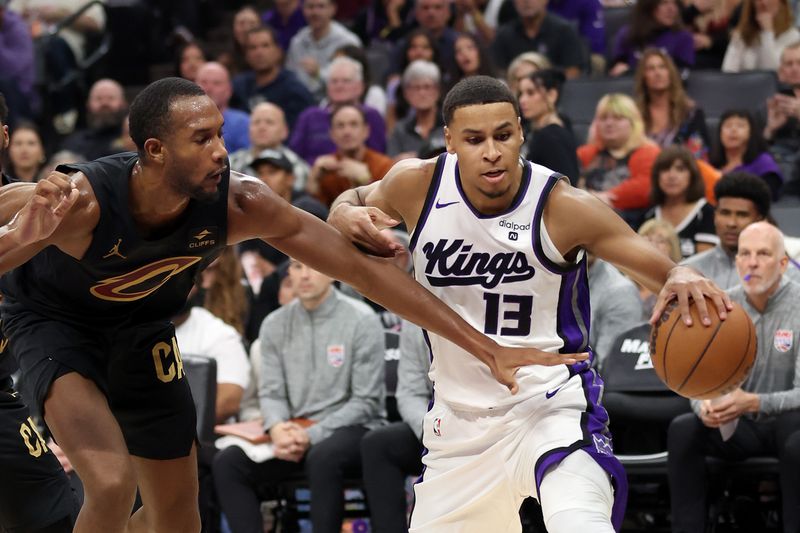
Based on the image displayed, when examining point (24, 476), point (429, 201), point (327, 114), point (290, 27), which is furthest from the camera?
point (290, 27)

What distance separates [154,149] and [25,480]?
4.79ft

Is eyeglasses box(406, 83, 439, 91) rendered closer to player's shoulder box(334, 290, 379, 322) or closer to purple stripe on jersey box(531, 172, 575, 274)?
player's shoulder box(334, 290, 379, 322)

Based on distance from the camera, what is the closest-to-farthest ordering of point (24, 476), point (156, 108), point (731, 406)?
point (156, 108)
point (24, 476)
point (731, 406)

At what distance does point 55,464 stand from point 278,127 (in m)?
5.25

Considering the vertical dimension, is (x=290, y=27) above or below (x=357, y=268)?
above

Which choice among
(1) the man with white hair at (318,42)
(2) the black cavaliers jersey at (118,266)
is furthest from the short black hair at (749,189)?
(1) the man with white hair at (318,42)

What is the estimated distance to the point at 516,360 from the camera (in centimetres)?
480

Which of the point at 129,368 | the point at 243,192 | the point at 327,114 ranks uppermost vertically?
the point at 243,192

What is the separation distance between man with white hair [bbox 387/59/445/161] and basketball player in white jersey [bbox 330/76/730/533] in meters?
5.29

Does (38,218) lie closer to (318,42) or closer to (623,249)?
(623,249)

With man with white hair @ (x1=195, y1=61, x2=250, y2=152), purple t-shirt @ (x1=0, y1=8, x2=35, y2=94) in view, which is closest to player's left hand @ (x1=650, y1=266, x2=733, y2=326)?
man with white hair @ (x1=195, y1=61, x2=250, y2=152)

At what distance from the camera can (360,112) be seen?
32.3 feet

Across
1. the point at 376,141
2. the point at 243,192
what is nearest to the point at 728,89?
the point at 376,141

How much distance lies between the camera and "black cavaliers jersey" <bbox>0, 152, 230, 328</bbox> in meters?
4.61
